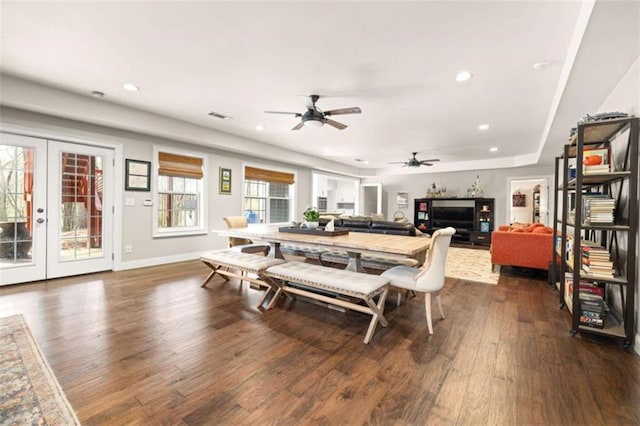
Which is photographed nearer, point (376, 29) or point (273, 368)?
point (273, 368)

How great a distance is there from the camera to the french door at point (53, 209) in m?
3.53

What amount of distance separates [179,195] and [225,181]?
3.15ft

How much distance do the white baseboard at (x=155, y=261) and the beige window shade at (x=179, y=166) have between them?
4.92 ft

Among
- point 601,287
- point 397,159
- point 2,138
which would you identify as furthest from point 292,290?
point 397,159

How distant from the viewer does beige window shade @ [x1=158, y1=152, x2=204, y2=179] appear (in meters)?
4.91

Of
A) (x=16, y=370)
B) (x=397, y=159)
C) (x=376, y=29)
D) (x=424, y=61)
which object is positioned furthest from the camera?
(x=397, y=159)

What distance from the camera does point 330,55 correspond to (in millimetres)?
2574

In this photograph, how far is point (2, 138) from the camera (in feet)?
11.3

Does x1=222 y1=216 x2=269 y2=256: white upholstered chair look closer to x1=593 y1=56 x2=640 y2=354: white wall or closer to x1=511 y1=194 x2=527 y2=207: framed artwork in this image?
x1=593 y1=56 x2=640 y2=354: white wall

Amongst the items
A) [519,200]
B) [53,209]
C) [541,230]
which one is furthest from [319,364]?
[519,200]

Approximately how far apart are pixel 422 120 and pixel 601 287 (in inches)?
121

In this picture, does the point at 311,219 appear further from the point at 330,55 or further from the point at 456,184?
the point at 456,184

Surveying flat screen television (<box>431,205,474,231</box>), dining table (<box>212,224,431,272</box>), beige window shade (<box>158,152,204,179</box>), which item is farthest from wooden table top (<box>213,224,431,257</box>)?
flat screen television (<box>431,205,474,231</box>)

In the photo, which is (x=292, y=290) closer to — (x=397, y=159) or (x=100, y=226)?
(x=100, y=226)
